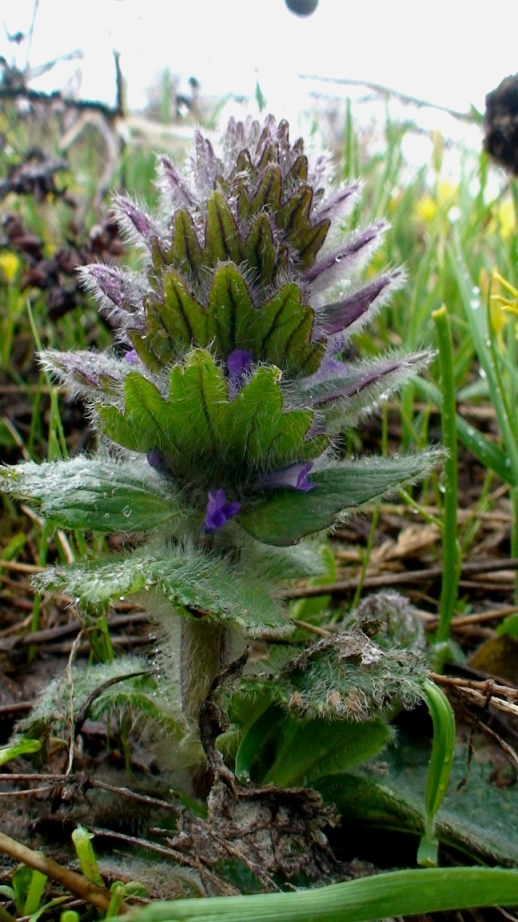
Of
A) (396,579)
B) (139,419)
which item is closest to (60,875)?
(139,419)

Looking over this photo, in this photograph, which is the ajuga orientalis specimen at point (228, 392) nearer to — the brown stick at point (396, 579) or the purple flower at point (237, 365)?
the purple flower at point (237, 365)

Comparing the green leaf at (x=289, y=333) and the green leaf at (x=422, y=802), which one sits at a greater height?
the green leaf at (x=289, y=333)

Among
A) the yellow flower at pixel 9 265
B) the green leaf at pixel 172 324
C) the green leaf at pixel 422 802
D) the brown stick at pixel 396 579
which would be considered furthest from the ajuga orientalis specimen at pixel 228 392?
the yellow flower at pixel 9 265

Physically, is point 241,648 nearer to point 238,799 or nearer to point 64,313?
point 238,799

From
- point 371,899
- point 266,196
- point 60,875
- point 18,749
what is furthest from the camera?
point 266,196

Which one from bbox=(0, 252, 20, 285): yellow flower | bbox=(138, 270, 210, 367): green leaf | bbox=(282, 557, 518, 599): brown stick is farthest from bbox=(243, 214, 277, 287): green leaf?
bbox=(0, 252, 20, 285): yellow flower

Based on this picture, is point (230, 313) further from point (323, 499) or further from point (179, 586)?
point (179, 586)
